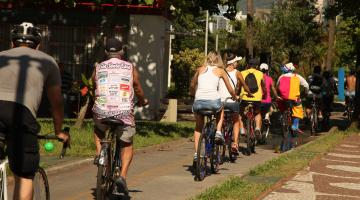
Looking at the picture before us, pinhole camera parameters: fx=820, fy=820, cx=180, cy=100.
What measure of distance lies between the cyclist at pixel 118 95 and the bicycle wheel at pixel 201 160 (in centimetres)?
224

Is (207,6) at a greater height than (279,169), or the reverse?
(207,6)

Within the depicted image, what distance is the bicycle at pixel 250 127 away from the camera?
599 inches

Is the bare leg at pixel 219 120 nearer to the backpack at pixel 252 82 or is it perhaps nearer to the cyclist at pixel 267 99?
the backpack at pixel 252 82

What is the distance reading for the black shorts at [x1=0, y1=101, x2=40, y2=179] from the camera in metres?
5.53

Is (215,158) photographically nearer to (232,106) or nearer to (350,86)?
(232,106)

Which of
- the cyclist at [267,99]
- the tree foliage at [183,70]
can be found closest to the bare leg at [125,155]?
the cyclist at [267,99]

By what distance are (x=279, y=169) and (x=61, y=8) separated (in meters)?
14.3

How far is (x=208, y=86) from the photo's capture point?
11.3 m

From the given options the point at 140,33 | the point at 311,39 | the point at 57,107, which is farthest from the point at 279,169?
the point at 311,39

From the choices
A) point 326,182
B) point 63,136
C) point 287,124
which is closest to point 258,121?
point 287,124

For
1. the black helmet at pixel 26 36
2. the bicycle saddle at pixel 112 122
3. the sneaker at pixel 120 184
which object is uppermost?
the black helmet at pixel 26 36

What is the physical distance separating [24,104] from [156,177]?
592 cm

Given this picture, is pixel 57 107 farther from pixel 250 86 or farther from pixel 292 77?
pixel 292 77

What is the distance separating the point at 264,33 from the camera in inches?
2248
